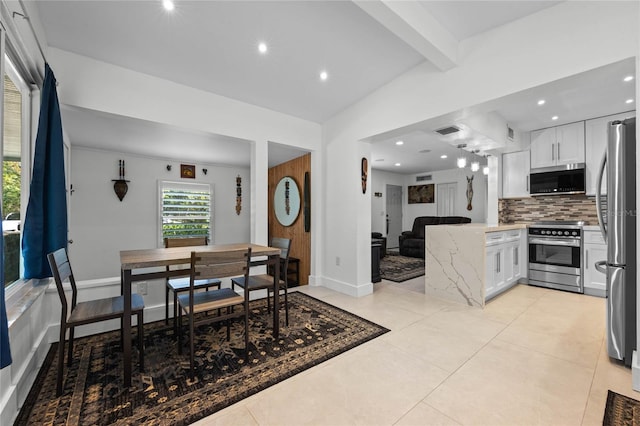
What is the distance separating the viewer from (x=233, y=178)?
6.68 meters

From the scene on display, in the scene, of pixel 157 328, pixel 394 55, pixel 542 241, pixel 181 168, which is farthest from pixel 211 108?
pixel 542 241

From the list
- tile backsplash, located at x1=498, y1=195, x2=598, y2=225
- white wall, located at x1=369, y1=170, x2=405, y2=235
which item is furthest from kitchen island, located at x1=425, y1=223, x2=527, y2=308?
white wall, located at x1=369, y1=170, x2=405, y2=235

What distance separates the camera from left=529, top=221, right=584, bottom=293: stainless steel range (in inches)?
152

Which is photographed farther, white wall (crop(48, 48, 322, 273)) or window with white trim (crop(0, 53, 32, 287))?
white wall (crop(48, 48, 322, 273))

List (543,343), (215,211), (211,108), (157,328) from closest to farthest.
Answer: (543,343), (157,328), (211,108), (215,211)

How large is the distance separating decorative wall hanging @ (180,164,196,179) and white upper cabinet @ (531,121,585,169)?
654cm

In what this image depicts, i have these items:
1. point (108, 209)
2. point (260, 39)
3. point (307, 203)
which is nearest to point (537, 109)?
point (307, 203)

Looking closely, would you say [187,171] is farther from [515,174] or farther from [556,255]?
[556,255]

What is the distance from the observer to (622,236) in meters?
2.03

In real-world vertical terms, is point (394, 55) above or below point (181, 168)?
above

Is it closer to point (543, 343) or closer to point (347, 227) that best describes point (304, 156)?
point (347, 227)

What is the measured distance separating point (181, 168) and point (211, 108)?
3219mm

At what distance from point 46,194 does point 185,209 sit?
3953 mm

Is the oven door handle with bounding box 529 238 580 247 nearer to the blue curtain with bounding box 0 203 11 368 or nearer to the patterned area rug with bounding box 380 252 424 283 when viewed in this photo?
the patterned area rug with bounding box 380 252 424 283
